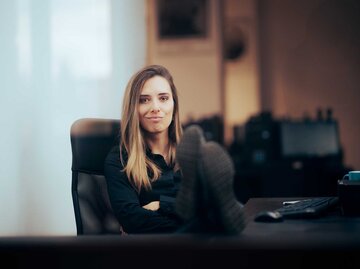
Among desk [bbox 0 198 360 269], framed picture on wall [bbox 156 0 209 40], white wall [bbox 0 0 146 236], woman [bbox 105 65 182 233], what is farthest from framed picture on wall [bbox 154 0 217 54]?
desk [bbox 0 198 360 269]

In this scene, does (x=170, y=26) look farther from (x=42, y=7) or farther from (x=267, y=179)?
(x=42, y=7)

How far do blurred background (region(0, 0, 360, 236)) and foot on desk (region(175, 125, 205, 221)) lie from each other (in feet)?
4.15

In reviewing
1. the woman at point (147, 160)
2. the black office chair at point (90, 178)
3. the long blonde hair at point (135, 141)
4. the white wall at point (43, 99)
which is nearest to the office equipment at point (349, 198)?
the woman at point (147, 160)

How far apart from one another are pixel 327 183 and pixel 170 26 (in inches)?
132

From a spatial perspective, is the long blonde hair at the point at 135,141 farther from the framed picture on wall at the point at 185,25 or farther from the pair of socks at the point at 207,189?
the framed picture on wall at the point at 185,25

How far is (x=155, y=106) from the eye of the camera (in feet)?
5.60

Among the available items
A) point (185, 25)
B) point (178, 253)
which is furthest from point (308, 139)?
point (178, 253)

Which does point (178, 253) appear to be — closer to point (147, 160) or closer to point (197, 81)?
point (147, 160)

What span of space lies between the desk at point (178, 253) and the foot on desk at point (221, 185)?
15cm

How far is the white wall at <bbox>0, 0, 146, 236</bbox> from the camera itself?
2.13 metres

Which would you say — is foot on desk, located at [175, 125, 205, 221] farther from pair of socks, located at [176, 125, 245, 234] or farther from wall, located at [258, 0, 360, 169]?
wall, located at [258, 0, 360, 169]

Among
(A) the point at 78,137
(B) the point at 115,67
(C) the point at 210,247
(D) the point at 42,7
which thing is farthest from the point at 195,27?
(C) the point at 210,247

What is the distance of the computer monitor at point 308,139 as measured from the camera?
505 centimetres

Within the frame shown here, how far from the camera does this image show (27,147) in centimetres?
223
